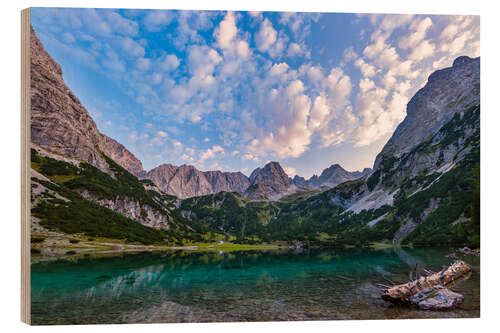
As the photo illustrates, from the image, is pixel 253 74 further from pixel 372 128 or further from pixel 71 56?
pixel 71 56

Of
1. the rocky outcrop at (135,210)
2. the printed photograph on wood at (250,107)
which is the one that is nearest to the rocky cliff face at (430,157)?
the printed photograph on wood at (250,107)

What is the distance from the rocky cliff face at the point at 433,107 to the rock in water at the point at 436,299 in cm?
14314

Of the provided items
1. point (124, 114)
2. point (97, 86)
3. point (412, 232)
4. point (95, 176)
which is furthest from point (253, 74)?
point (95, 176)

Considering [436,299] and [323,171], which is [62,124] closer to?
[323,171]

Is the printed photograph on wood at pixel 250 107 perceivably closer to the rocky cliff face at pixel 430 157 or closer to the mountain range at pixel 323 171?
the mountain range at pixel 323 171

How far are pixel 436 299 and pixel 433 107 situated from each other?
635 ft

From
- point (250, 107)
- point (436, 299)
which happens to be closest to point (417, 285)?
point (436, 299)

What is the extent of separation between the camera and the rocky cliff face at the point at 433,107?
13900 centimetres

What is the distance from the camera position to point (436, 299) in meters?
14.8

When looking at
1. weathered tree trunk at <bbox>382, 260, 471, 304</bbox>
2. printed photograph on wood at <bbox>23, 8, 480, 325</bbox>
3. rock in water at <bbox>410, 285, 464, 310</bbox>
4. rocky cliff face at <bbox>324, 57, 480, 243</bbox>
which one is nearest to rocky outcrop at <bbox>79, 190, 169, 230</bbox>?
printed photograph on wood at <bbox>23, 8, 480, 325</bbox>

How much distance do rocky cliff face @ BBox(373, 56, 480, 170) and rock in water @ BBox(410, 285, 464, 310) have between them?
143140 millimetres

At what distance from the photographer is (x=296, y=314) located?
14766 mm

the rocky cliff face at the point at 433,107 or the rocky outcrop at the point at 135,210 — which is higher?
the rocky cliff face at the point at 433,107

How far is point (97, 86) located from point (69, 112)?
12515 centimetres
